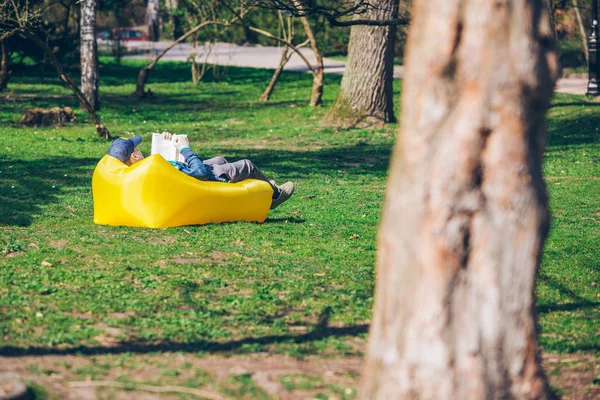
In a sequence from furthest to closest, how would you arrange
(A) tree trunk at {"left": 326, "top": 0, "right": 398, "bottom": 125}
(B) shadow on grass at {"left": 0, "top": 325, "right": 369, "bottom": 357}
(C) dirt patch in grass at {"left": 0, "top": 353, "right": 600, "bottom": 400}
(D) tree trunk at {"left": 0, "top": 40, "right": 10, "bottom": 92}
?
1. (D) tree trunk at {"left": 0, "top": 40, "right": 10, "bottom": 92}
2. (A) tree trunk at {"left": 326, "top": 0, "right": 398, "bottom": 125}
3. (B) shadow on grass at {"left": 0, "top": 325, "right": 369, "bottom": 357}
4. (C) dirt patch in grass at {"left": 0, "top": 353, "right": 600, "bottom": 400}

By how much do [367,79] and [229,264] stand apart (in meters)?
12.0

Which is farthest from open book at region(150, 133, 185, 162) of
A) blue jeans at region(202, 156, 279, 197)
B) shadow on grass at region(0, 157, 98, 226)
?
shadow on grass at region(0, 157, 98, 226)

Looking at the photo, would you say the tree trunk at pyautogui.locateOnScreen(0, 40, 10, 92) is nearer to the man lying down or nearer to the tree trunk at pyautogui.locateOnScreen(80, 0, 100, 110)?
the tree trunk at pyautogui.locateOnScreen(80, 0, 100, 110)

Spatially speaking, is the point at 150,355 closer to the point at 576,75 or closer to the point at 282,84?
the point at 282,84

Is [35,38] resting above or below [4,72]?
above

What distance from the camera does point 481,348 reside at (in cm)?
391

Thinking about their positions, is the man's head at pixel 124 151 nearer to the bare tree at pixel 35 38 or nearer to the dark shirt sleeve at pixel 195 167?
the dark shirt sleeve at pixel 195 167

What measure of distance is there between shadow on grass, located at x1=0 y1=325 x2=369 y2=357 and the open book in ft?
13.5

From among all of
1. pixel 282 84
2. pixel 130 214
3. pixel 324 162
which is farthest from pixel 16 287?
pixel 282 84

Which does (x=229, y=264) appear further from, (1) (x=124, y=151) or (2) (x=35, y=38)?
(2) (x=35, y=38)

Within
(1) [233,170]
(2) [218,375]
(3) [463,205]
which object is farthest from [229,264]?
(3) [463,205]

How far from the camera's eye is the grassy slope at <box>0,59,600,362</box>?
18.4 ft

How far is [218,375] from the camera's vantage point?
→ 478 cm

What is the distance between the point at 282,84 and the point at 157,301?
22.4 metres
